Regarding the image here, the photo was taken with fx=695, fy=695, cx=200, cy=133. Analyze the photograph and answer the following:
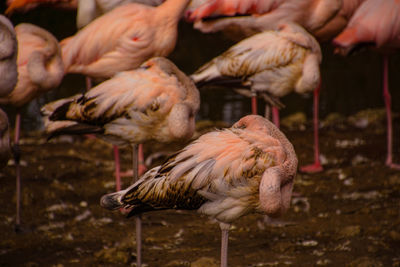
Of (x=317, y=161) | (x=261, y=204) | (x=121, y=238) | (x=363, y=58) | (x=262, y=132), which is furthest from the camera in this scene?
(x=363, y=58)

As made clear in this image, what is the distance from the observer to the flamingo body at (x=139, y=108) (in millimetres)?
3531

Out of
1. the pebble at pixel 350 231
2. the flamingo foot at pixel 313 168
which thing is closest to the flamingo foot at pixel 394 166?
the flamingo foot at pixel 313 168

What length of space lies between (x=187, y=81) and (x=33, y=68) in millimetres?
938

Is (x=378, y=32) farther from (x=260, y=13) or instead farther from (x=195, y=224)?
(x=195, y=224)

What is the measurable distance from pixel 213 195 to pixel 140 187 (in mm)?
318

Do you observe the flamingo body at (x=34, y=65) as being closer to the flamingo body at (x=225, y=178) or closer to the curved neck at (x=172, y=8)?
the curved neck at (x=172, y=8)

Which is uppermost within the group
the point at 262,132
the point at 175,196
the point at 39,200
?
the point at 262,132

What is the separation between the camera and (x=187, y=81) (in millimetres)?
3684

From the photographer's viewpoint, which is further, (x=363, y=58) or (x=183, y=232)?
(x=363, y=58)

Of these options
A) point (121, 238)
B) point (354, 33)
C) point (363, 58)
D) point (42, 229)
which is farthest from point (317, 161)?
point (363, 58)

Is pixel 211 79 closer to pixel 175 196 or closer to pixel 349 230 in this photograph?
pixel 349 230

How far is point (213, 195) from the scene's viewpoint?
2855 millimetres

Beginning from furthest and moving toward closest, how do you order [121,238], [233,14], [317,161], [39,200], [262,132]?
[233,14]
[317,161]
[39,200]
[121,238]
[262,132]

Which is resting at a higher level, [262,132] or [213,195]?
[262,132]
